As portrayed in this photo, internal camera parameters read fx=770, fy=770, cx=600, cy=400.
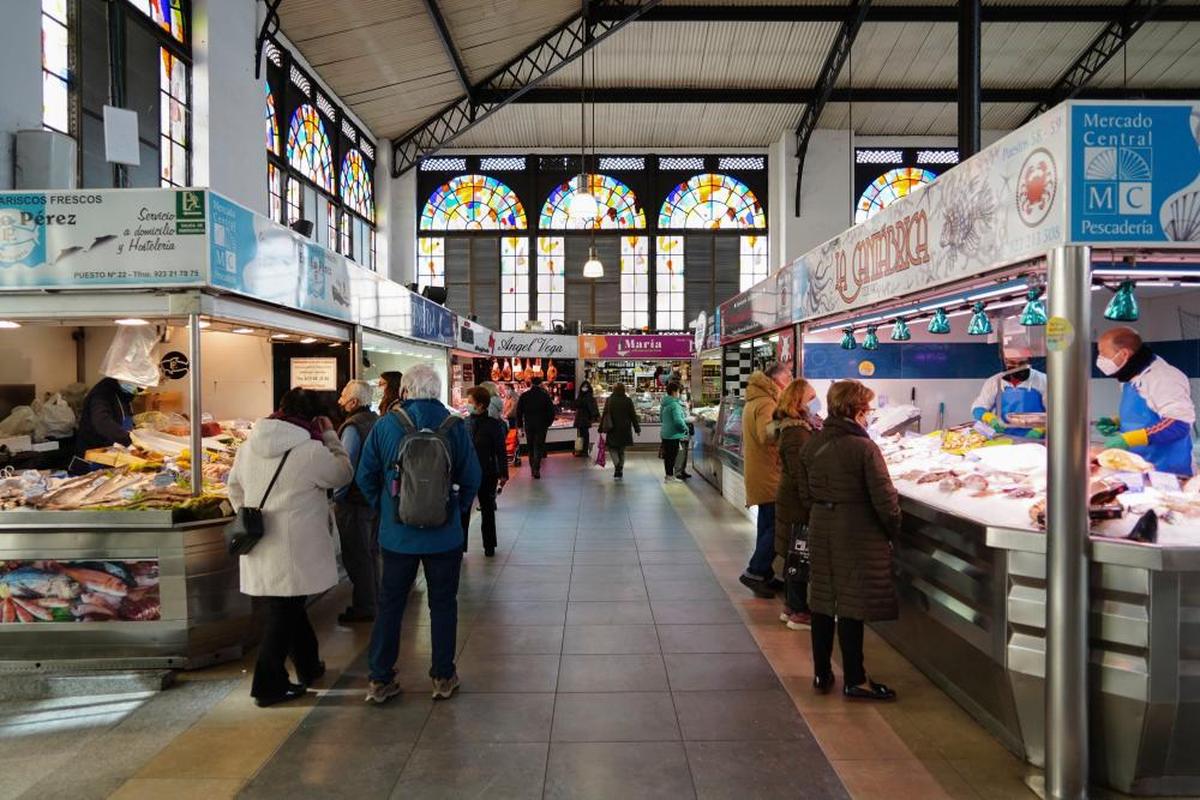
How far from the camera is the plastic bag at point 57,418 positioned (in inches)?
211

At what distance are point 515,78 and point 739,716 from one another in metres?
15.1

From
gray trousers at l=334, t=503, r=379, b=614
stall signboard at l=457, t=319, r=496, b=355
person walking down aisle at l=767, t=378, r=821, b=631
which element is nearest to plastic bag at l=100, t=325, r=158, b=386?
gray trousers at l=334, t=503, r=379, b=614

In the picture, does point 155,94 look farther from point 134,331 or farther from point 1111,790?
point 1111,790

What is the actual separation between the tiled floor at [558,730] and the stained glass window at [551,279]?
1621 cm

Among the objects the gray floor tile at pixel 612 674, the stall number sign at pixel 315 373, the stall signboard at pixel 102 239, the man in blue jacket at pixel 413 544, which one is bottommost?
the gray floor tile at pixel 612 674

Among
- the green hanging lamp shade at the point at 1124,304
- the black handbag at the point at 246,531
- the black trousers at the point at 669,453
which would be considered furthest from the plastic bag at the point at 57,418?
the black trousers at the point at 669,453

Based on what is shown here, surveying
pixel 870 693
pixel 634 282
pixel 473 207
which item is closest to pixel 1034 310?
pixel 870 693

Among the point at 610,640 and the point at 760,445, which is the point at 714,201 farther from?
the point at 610,640

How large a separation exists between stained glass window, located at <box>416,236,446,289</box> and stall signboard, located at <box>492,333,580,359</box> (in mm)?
5341

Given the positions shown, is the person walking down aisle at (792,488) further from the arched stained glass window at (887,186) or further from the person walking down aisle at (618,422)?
the arched stained glass window at (887,186)

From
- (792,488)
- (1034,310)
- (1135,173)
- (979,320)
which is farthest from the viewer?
(979,320)

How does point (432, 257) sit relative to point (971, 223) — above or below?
above

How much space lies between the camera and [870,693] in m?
3.76

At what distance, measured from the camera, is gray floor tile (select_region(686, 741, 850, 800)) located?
2904 mm
